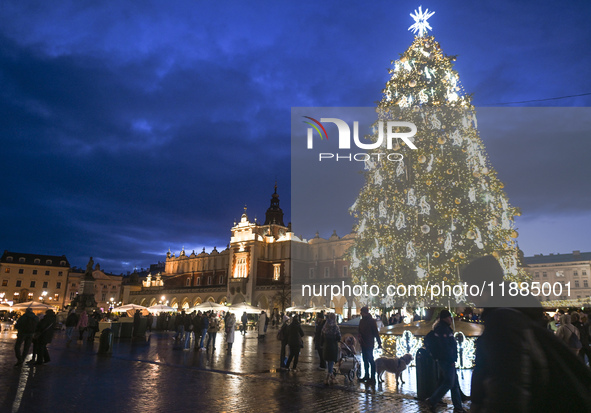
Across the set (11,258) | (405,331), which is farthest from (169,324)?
(11,258)

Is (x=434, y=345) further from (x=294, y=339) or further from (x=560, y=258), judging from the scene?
(x=560, y=258)

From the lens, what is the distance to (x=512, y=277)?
1309cm

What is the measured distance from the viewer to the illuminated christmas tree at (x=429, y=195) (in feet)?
43.4

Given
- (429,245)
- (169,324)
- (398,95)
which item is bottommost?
(169,324)

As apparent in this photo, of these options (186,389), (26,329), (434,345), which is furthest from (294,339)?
(26,329)

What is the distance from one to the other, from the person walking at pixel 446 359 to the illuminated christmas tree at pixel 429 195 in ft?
22.6

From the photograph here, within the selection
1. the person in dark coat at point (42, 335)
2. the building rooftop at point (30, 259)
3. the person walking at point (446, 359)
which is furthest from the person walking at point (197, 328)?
the building rooftop at point (30, 259)

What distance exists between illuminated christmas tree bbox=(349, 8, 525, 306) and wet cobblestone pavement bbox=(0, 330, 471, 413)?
4370mm

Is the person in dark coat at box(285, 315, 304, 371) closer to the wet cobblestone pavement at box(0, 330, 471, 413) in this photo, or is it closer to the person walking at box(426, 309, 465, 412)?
the wet cobblestone pavement at box(0, 330, 471, 413)

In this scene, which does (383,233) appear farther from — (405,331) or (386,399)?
(386,399)

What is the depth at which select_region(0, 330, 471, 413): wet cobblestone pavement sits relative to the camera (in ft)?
20.8

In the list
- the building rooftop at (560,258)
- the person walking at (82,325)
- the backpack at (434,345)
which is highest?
the building rooftop at (560,258)

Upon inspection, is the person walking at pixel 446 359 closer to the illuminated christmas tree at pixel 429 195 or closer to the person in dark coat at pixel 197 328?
the illuminated christmas tree at pixel 429 195

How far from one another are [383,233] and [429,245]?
173 cm
